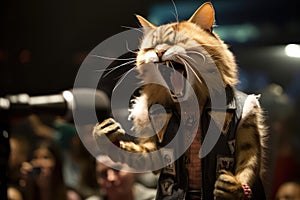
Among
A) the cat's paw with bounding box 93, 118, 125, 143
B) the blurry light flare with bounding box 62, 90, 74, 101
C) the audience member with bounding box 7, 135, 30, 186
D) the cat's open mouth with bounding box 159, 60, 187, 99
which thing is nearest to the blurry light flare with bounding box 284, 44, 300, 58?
the cat's open mouth with bounding box 159, 60, 187, 99

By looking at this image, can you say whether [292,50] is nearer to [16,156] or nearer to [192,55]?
[192,55]

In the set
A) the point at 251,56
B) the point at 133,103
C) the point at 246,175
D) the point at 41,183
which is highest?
the point at 251,56

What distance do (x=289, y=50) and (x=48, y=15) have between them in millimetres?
751

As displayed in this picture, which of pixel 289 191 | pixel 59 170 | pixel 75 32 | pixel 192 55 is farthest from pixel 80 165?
pixel 289 191

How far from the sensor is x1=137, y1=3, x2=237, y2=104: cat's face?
4.22ft

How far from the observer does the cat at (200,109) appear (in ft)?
4.11

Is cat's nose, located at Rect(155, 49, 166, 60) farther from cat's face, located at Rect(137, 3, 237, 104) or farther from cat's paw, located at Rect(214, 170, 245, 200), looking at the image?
cat's paw, located at Rect(214, 170, 245, 200)

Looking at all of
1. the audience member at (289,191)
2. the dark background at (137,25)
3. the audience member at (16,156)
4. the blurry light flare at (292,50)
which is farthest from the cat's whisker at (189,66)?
the audience member at (16,156)

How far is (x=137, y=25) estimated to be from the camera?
4.66ft

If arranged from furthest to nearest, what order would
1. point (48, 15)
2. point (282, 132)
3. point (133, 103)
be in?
point (48, 15) → point (133, 103) → point (282, 132)

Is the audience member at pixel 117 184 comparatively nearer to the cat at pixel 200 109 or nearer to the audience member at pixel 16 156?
the cat at pixel 200 109

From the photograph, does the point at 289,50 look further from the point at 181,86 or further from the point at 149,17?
the point at 149,17

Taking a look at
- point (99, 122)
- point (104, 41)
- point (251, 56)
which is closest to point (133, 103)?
point (99, 122)

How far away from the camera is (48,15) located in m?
1.62
